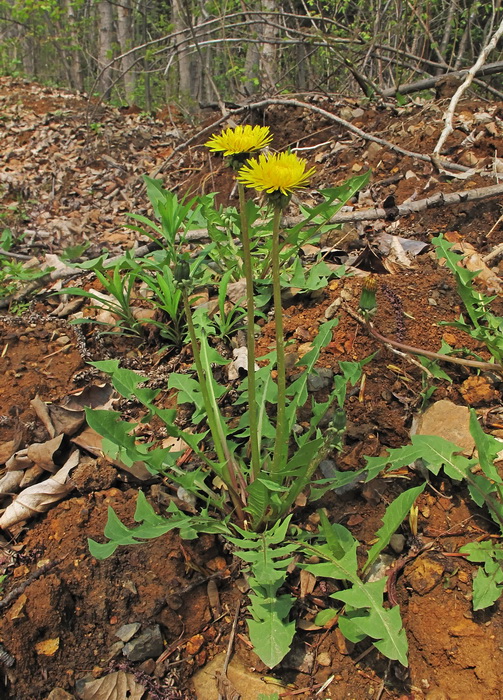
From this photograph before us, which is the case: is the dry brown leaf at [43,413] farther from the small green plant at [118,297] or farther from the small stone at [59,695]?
the small stone at [59,695]

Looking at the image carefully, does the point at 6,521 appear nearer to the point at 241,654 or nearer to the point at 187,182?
the point at 241,654

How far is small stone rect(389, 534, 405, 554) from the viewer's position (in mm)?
1729

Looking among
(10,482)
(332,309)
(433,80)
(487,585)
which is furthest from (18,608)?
(433,80)

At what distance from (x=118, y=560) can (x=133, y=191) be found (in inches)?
182

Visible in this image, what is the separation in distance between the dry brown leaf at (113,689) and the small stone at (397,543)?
0.92 m

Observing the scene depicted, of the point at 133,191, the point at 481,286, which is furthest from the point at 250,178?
the point at 133,191

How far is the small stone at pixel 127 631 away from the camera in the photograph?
1582 mm

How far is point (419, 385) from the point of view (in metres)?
2.18

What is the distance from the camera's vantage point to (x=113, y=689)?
4.90 feet

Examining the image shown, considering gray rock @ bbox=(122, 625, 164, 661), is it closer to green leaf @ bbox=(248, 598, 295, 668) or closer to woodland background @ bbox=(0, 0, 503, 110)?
green leaf @ bbox=(248, 598, 295, 668)

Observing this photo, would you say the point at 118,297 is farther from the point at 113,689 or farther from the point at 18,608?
the point at 113,689

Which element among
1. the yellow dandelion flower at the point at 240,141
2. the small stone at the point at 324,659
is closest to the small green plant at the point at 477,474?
the small stone at the point at 324,659

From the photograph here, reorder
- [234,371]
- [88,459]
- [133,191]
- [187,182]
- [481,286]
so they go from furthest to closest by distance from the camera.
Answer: [133,191] < [187,182] < [481,286] < [234,371] < [88,459]

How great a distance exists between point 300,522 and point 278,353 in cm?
83
